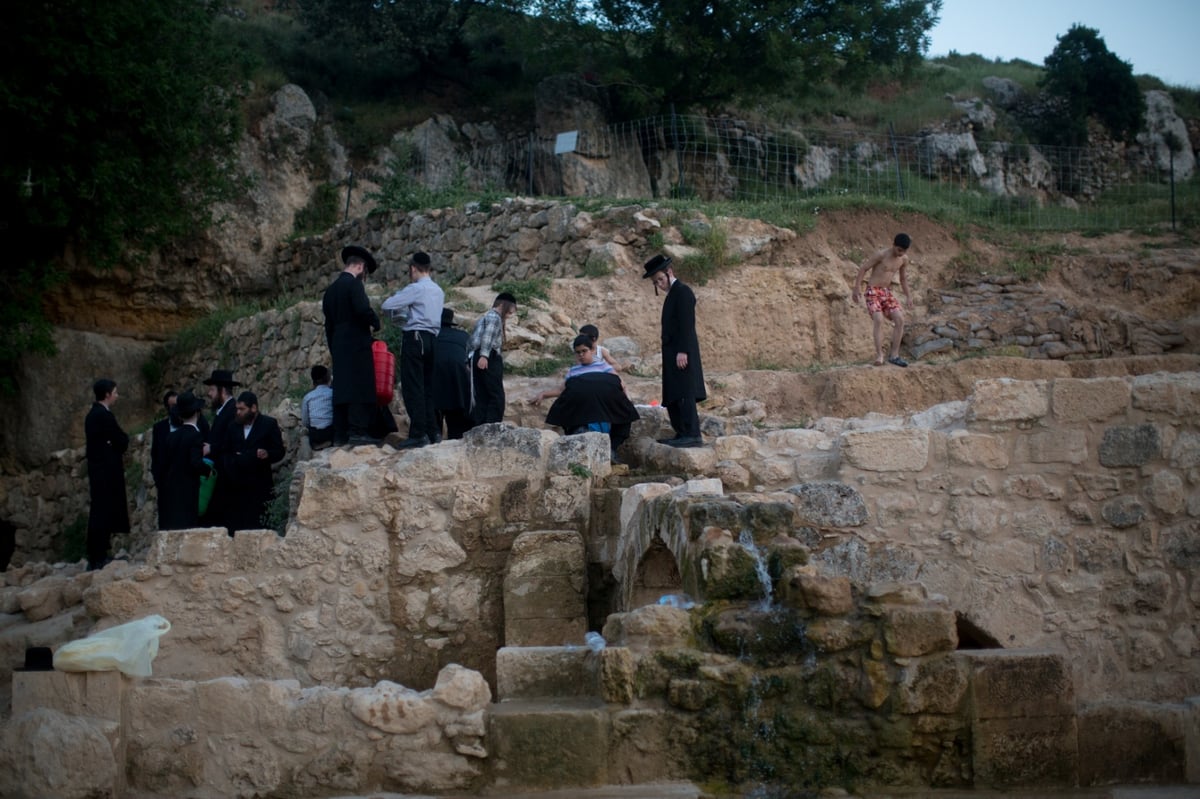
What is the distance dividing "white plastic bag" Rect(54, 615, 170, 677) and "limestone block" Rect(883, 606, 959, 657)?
11.1 feet

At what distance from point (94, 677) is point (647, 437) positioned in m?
4.52

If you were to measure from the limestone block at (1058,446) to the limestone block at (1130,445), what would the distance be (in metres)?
0.13

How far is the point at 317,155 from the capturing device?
64.5 feet

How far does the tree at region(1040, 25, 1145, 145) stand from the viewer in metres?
23.1

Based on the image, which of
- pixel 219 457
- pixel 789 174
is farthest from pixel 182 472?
pixel 789 174

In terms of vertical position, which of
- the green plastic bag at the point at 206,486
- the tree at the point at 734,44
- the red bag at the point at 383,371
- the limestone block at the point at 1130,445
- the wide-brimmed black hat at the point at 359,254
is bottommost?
the green plastic bag at the point at 206,486

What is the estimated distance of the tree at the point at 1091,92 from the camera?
23.1 metres

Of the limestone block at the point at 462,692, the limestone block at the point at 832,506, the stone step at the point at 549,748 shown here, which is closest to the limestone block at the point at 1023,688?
the stone step at the point at 549,748

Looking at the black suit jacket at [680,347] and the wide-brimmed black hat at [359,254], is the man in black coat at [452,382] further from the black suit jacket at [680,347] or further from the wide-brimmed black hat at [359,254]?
the black suit jacket at [680,347]

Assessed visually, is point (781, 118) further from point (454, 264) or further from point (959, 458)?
point (959, 458)

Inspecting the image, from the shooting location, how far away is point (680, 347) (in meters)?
8.98

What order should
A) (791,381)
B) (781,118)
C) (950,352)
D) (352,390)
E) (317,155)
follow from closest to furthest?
(352,390) → (791,381) → (950,352) → (317,155) → (781,118)

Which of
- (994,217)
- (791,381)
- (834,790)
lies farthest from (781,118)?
(834,790)

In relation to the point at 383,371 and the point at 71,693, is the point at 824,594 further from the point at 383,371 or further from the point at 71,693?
the point at 383,371
